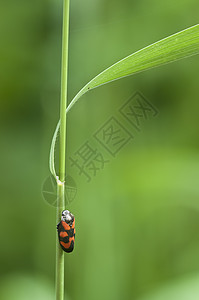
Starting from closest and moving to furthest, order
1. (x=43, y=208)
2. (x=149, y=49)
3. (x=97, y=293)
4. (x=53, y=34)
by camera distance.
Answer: (x=149, y=49) → (x=97, y=293) → (x=43, y=208) → (x=53, y=34)

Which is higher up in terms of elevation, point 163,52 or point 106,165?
point 163,52

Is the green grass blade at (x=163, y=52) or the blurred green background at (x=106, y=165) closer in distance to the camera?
the green grass blade at (x=163, y=52)

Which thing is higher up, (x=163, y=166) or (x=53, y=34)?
(x=53, y=34)

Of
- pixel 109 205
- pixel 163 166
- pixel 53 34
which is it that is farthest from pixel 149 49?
pixel 53 34

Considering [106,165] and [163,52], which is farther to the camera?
[106,165]

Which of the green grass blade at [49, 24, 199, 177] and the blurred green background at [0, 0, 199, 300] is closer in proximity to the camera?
the green grass blade at [49, 24, 199, 177]

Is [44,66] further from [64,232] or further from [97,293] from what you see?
[64,232]

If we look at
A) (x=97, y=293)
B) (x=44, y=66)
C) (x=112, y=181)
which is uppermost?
(x=44, y=66)

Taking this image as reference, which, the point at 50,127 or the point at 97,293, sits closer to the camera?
the point at 97,293
